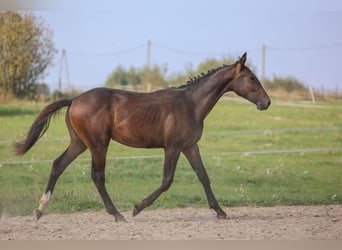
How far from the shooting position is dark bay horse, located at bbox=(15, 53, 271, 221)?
4852 mm

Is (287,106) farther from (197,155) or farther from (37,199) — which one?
(37,199)

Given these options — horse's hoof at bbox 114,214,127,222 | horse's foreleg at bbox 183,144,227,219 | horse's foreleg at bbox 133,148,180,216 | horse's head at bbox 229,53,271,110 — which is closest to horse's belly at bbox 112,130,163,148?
horse's foreleg at bbox 133,148,180,216

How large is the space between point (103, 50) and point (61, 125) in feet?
2.92

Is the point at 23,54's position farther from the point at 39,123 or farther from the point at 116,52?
the point at 39,123

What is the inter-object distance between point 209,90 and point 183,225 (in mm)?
1164

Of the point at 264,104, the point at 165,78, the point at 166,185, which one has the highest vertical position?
the point at 165,78

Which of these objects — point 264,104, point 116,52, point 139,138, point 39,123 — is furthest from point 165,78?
point 39,123

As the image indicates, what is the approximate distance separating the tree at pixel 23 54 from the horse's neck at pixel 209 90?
6.09ft

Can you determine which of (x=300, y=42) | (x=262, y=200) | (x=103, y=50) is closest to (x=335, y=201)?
(x=262, y=200)

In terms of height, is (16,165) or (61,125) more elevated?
(61,125)

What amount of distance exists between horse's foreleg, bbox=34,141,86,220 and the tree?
133cm

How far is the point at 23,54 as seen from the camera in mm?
5984

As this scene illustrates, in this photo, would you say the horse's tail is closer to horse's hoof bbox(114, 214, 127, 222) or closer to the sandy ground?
the sandy ground

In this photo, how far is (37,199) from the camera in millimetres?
5527
